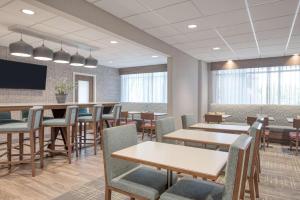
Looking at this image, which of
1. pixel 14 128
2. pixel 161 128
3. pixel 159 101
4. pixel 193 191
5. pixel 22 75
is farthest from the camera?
pixel 159 101

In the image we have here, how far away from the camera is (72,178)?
296 cm

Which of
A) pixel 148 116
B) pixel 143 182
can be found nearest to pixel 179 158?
pixel 143 182

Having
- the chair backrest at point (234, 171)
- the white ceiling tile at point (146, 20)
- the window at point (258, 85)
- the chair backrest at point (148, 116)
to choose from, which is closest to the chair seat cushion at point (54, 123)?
the white ceiling tile at point (146, 20)

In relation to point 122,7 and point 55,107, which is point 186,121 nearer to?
point 122,7

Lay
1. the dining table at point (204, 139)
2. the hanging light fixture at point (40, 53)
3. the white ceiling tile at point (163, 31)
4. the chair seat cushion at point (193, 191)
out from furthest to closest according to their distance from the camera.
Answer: the white ceiling tile at point (163, 31) → the hanging light fixture at point (40, 53) → the dining table at point (204, 139) → the chair seat cushion at point (193, 191)

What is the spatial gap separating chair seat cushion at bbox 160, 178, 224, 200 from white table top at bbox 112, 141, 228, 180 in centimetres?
23

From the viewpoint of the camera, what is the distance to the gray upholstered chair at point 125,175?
1.58 m

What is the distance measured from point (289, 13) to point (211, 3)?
1.32 meters

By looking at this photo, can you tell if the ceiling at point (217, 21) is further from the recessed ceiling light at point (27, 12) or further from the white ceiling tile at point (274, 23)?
the recessed ceiling light at point (27, 12)

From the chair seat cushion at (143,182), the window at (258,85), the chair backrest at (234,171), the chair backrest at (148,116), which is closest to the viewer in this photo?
the chair backrest at (234,171)

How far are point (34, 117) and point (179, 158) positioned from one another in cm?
225

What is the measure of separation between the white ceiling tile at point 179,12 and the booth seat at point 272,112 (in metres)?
4.07

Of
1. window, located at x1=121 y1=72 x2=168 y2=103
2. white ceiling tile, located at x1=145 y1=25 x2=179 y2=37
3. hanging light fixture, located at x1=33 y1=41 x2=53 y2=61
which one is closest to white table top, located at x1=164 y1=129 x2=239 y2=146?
white ceiling tile, located at x1=145 y1=25 x2=179 y2=37

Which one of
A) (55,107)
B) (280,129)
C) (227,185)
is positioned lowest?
(280,129)
